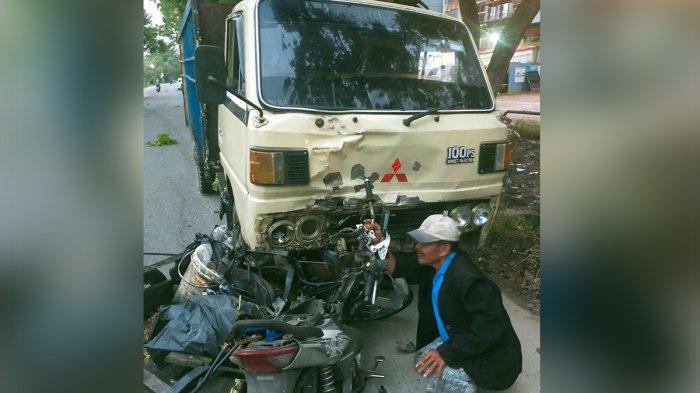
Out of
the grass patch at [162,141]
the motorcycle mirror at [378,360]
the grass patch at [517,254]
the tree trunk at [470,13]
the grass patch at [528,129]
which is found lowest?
the motorcycle mirror at [378,360]

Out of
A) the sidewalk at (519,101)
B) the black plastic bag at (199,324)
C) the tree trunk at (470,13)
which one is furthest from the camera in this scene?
the sidewalk at (519,101)

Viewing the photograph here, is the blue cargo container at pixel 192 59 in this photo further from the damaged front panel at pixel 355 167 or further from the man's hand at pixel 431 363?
the man's hand at pixel 431 363

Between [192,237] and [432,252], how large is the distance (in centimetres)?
338

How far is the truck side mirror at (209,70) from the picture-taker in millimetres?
2977

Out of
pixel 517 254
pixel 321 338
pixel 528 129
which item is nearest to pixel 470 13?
pixel 517 254

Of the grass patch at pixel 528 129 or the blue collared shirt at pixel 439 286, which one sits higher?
the grass patch at pixel 528 129

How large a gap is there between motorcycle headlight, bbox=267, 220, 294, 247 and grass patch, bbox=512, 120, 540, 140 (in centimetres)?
699

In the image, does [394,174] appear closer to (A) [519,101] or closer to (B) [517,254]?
(B) [517,254]

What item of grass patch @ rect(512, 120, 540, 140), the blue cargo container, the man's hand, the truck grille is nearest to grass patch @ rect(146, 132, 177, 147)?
the blue cargo container

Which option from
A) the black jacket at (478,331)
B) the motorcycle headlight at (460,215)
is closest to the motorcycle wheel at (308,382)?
the black jacket at (478,331)
